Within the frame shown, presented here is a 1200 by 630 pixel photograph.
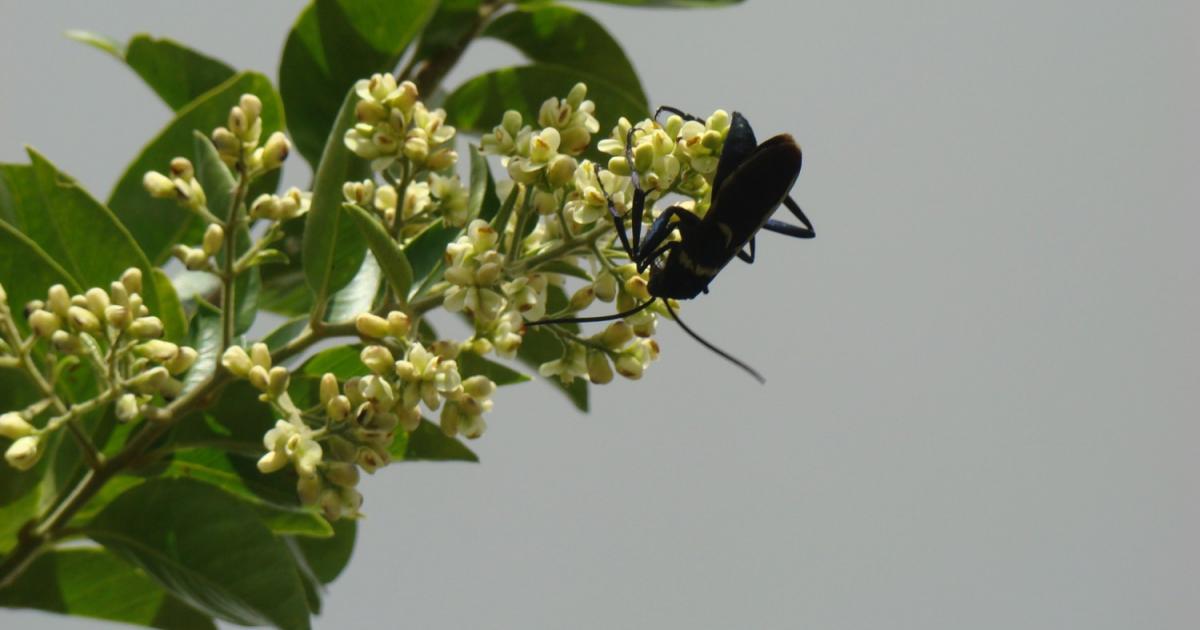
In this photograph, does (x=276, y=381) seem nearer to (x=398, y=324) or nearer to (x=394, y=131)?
(x=398, y=324)

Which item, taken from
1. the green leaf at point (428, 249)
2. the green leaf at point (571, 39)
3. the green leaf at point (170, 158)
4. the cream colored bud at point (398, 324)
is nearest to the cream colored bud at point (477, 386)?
the cream colored bud at point (398, 324)

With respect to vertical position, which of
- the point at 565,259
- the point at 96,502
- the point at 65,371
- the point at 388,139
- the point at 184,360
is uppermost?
the point at 388,139

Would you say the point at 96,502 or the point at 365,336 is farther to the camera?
the point at 96,502

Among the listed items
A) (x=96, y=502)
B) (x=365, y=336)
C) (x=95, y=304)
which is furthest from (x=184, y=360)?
(x=96, y=502)

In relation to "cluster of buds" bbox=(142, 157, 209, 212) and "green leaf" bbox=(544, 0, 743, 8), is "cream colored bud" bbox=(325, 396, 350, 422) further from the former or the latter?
"green leaf" bbox=(544, 0, 743, 8)

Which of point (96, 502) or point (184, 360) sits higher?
point (184, 360)

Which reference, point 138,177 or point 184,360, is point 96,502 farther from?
point 138,177

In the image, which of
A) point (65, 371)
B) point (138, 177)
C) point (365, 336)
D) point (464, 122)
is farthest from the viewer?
point (464, 122)
